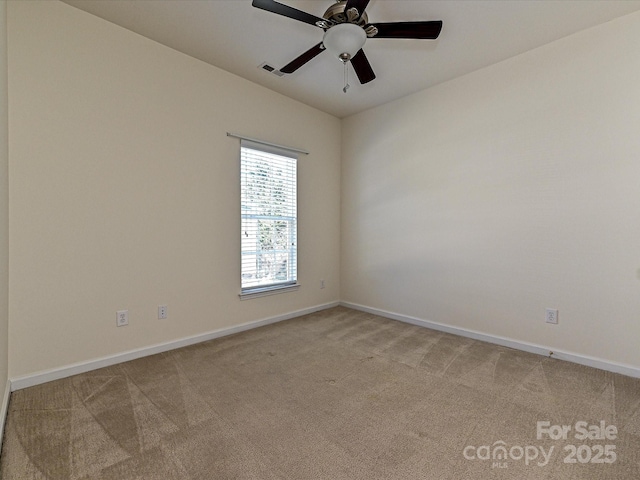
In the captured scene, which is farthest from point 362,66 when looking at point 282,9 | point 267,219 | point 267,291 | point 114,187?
point 267,291

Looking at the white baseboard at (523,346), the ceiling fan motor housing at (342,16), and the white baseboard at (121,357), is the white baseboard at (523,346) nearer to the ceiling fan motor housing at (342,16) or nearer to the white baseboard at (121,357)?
the white baseboard at (121,357)

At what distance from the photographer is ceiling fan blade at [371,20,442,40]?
6.34ft

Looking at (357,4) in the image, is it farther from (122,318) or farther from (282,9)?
(122,318)

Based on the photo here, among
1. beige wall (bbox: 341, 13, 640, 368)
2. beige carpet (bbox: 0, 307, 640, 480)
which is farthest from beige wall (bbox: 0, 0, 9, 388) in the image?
beige wall (bbox: 341, 13, 640, 368)

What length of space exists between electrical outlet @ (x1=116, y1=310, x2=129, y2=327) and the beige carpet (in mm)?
343

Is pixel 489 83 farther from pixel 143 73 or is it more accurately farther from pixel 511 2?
pixel 143 73

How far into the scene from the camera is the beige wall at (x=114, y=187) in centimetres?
212

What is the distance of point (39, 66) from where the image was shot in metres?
2.15

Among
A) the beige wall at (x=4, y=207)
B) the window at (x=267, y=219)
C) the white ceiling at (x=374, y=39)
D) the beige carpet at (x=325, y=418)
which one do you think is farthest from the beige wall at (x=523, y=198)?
the beige wall at (x=4, y=207)

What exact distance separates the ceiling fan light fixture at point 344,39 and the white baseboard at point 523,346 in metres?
2.85

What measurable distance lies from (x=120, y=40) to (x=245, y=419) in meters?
3.04

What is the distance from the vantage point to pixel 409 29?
1.98 meters

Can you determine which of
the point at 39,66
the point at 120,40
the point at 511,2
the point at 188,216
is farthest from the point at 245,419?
the point at 511,2

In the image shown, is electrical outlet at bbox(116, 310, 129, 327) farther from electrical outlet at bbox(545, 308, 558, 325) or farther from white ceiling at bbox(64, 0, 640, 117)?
electrical outlet at bbox(545, 308, 558, 325)
